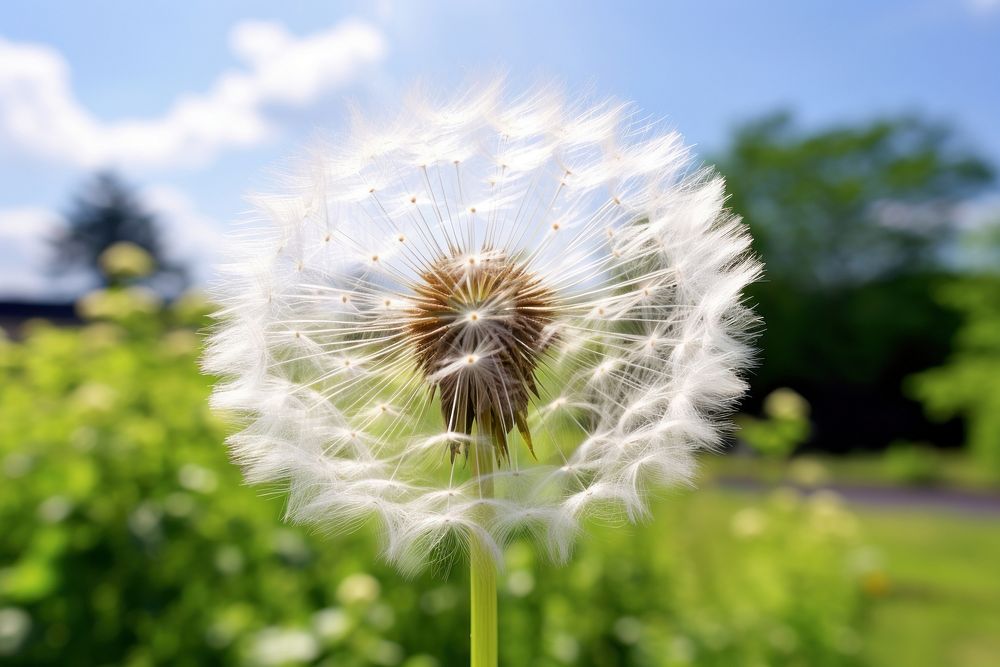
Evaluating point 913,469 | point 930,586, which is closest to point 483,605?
point 930,586

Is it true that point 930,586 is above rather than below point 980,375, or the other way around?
below

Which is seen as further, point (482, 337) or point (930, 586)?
point (930, 586)

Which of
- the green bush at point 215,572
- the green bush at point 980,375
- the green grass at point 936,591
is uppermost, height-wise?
the green bush at point 980,375

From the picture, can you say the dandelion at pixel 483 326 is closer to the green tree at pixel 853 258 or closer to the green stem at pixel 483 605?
the green stem at pixel 483 605

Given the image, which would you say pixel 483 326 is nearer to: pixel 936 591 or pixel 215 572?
pixel 215 572

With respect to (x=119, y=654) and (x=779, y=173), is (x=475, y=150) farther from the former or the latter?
(x=779, y=173)

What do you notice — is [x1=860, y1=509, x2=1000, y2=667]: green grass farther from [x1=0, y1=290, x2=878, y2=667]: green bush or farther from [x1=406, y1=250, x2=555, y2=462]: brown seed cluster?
[x1=406, y1=250, x2=555, y2=462]: brown seed cluster

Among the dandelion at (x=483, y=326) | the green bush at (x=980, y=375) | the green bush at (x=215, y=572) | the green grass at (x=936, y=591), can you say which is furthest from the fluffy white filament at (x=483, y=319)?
the green bush at (x=980, y=375)
